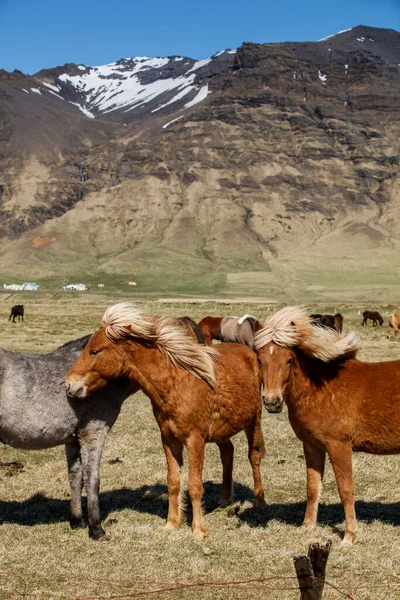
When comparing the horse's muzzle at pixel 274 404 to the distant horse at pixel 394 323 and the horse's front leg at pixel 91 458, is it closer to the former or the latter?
the horse's front leg at pixel 91 458

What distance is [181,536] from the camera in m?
8.03

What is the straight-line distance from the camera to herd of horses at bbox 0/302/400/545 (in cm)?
784

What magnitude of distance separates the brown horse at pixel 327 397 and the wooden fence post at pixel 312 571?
2.64 meters

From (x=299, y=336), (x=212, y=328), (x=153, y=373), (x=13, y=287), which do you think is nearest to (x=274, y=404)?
(x=299, y=336)

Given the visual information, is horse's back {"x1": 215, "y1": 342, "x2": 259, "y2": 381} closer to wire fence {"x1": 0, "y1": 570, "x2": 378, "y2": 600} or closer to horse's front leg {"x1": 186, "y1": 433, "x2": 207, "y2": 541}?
horse's front leg {"x1": 186, "y1": 433, "x2": 207, "y2": 541}

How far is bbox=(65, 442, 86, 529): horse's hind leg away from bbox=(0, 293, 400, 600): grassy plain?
198 millimetres

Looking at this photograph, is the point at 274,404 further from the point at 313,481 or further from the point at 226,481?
the point at 226,481

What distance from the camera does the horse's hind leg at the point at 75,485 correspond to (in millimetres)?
8500

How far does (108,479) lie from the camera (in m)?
10.9

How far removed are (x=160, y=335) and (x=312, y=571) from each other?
414cm

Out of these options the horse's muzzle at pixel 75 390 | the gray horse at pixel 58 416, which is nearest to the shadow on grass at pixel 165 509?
the gray horse at pixel 58 416

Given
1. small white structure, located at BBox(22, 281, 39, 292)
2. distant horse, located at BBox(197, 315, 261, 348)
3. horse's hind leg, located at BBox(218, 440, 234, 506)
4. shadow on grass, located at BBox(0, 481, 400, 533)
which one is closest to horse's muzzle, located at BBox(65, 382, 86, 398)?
shadow on grass, located at BBox(0, 481, 400, 533)

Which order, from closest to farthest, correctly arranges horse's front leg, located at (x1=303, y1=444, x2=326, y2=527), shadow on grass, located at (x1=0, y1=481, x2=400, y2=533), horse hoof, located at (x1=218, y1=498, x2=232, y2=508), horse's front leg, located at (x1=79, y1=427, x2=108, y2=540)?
horse's front leg, located at (x1=303, y1=444, x2=326, y2=527), horse's front leg, located at (x1=79, y1=427, x2=108, y2=540), shadow on grass, located at (x1=0, y1=481, x2=400, y2=533), horse hoof, located at (x1=218, y1=498, x2=232, y2=508)

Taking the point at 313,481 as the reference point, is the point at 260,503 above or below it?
below
